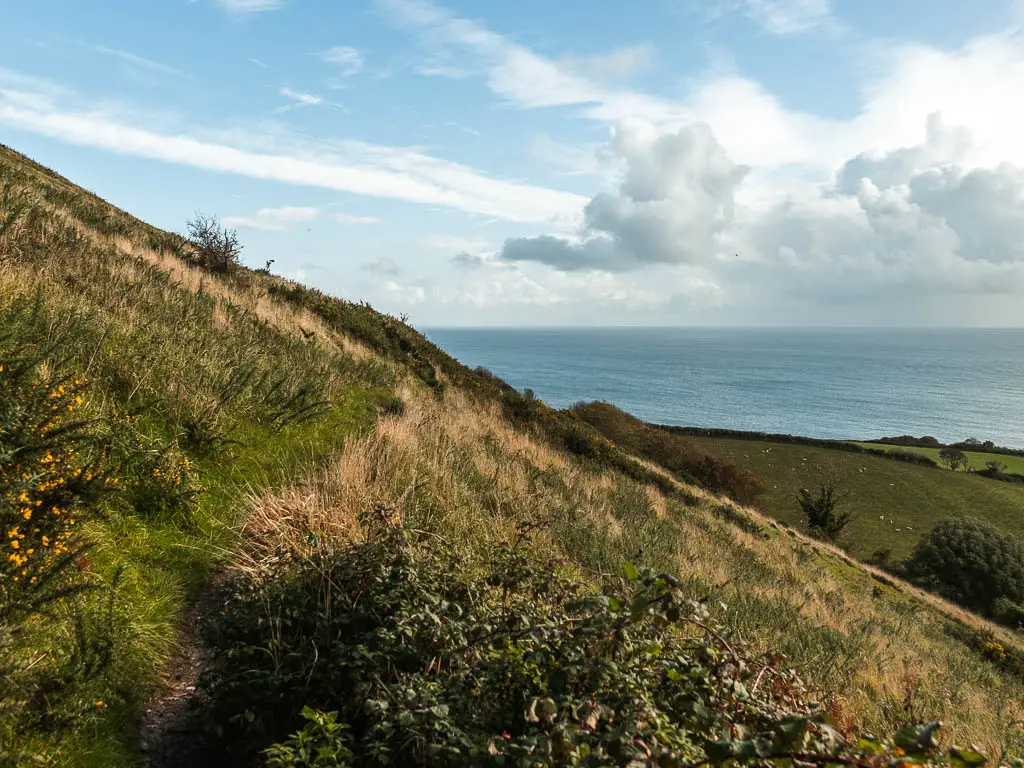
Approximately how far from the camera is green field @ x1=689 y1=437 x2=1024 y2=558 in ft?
127

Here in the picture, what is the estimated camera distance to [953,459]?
185 ft

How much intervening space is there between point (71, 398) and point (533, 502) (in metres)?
5.07

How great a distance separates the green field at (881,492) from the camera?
38656mm

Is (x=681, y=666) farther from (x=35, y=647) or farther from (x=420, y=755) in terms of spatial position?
(x=35, y=647)

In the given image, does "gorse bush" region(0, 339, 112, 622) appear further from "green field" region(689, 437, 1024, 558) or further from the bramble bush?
"green field" region(689, 437, 1024, 558)

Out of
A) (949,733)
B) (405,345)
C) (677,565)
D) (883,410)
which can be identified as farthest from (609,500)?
(883,410)

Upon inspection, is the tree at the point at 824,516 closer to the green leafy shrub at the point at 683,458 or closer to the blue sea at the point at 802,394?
the green leafy shrub at the point at 683,458

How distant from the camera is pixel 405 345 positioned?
18.7m

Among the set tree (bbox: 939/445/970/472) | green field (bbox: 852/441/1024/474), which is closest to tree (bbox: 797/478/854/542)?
tree (bbox: 939/445/970/472)

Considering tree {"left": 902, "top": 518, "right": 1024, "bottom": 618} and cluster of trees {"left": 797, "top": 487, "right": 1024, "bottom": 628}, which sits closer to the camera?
cluster of trees {"left": 797, "top": 487, "right": 1024, "bottom": 628}

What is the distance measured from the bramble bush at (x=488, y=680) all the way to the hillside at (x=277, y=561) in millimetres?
25

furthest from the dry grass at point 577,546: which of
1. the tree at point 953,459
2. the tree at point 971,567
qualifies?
the tree at point 953,459

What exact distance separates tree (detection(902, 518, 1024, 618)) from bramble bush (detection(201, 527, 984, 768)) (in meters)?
32.2

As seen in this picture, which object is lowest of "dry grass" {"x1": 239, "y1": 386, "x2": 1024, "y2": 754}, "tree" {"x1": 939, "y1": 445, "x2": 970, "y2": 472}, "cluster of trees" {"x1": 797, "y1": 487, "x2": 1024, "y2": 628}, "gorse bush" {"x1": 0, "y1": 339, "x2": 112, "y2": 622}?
"cluster of trees" {"x1": 797, "y1": 487, "x2": 1024, "y2": 628}
